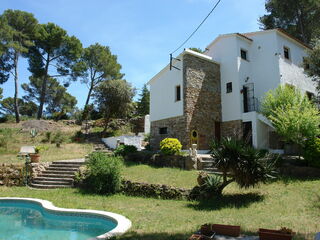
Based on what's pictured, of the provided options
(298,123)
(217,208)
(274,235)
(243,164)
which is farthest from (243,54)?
(274,235)

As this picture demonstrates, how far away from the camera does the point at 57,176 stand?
12383mm

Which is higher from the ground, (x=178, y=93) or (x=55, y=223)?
(x=178, y=93)

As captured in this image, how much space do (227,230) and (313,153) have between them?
7.61m

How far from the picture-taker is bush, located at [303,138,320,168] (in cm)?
1027

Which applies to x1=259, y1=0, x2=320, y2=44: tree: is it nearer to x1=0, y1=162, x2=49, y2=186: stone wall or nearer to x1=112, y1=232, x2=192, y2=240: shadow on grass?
x1=112, y1=232, x2=192, y2=240: shadow on grass

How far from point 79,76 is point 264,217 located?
1156 inches

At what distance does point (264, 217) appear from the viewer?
21.6 feet

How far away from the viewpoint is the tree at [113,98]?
23.3 m

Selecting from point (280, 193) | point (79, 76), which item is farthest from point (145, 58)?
point (79, 76)

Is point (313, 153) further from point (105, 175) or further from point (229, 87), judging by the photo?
point (105, 175)

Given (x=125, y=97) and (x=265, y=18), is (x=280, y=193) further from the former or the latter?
(x=265, y=18)

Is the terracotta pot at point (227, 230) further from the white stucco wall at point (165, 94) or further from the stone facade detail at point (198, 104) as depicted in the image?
the white stucco wall at point (165, 94)

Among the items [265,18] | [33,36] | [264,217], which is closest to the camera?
[264,217]

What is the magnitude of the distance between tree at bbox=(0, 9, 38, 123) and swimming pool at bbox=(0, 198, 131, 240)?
21.9m
